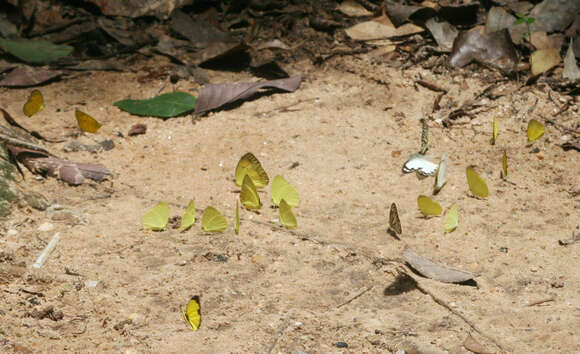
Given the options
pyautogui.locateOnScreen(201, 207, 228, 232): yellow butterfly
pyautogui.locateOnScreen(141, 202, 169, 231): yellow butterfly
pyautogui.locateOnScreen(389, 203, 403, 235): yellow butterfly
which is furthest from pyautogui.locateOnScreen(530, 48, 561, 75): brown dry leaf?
pyautogui.locateOnScreen(141, 202, 169, 231): yellow butterfly

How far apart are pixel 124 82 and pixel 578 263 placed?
81.8 inches

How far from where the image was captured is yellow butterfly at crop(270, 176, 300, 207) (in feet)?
6.88

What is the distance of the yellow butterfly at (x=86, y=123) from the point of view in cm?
248

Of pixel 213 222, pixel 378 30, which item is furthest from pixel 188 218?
pixel 378 30

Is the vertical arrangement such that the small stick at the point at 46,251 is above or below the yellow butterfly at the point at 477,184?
above

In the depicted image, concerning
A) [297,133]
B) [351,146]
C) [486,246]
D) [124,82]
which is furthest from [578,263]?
[124,82]

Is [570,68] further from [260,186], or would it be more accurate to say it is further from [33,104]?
[33,104]

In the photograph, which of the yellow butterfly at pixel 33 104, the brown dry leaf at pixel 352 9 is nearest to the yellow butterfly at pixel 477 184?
the brown dry leaf at pixel 352 9

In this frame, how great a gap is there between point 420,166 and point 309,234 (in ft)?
2.03

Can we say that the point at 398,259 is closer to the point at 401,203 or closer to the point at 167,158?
the point at 401,203

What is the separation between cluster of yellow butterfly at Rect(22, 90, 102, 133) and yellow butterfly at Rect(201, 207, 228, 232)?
86cm

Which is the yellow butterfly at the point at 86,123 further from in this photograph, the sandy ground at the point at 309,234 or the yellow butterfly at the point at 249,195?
the yellow butterfly at the point at 249,195

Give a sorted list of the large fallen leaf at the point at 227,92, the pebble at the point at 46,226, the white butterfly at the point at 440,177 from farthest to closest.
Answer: the large fallen leaf at the point at 227,92
the white butterfly at the point at 440,177
the pebble at the point at 46,226

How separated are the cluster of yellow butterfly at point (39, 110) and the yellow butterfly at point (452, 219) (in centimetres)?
146
